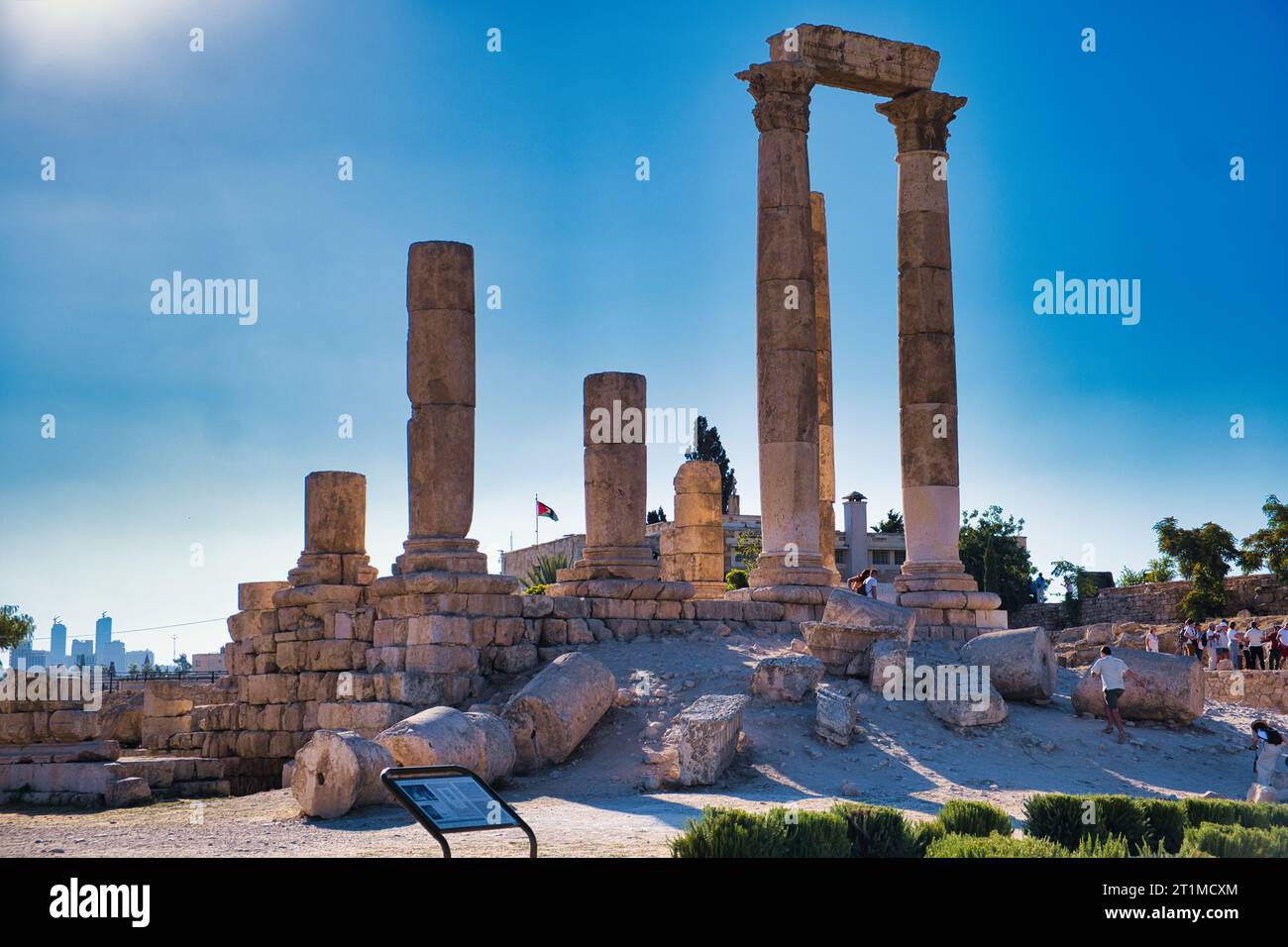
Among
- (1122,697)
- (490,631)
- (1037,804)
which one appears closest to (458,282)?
(490,631)

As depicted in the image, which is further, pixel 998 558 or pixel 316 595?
pixel 998 558

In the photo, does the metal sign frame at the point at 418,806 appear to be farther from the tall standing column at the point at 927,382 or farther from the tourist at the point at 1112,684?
the tall standing column at the point at 927,382

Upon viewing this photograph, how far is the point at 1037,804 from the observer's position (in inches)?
453

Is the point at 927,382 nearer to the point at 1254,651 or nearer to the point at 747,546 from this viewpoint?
the point at 1254,651

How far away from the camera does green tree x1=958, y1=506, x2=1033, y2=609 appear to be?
56031mm

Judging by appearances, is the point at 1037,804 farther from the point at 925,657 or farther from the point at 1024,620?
the point at 1024,620

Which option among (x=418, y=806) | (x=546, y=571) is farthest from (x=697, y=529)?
(x=418, y=806)

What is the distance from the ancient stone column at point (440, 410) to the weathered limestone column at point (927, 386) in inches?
295

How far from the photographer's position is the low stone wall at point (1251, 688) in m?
23.8

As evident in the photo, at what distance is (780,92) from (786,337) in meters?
4.03

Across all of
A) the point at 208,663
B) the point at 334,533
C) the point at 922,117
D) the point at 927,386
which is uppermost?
the point at 922,117

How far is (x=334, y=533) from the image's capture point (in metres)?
21.7

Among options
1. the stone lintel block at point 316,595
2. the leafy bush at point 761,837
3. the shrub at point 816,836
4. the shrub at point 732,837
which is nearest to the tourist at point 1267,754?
the shrub at point 816,836

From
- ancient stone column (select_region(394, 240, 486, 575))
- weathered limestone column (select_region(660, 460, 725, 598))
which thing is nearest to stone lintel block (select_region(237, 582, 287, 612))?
ancient stone column (select_region(394, 240, 486, 575))
